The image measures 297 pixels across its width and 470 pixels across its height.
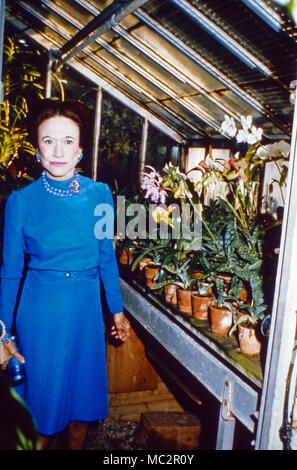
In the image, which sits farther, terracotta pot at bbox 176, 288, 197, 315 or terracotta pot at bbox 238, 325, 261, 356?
terracotta pot at bbox 176, 288, 197, 315

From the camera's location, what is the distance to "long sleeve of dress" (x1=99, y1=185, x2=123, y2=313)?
5.72 feet

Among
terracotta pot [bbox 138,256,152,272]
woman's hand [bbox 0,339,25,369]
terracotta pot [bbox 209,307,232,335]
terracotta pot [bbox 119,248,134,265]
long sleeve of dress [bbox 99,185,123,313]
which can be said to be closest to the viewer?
woman's hand [bbox 0,339,25,369]

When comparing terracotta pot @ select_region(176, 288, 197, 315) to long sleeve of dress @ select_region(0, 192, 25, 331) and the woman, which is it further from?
long sleeve of dress @ select_region(0, 192, 25, 331)

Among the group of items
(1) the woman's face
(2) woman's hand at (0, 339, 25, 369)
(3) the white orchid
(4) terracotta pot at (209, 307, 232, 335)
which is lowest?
(2) woman's hand at (0, 339, 25, 369)

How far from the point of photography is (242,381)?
1544mm

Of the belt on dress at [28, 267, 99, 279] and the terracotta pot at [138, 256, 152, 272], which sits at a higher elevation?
the belt on dress at [28, 267, 99, 279]

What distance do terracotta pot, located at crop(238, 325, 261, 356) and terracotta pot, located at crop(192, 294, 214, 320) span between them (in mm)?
381

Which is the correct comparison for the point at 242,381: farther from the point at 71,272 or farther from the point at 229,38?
the point at 229,38

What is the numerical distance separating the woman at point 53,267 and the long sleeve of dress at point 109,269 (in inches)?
2.9

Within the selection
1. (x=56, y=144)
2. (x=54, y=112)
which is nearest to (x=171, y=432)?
(x=56, y=144)

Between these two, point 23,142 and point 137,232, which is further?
point 23,142

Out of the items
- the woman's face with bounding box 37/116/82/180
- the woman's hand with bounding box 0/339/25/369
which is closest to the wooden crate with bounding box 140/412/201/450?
the woman's hand with bounding box 0/339/25/369
